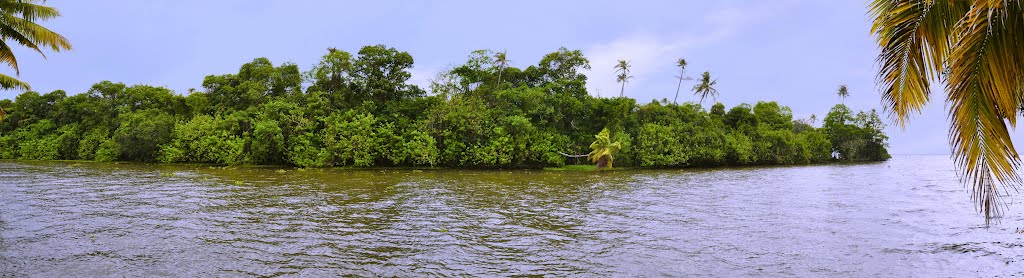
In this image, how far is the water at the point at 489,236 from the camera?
8195 millimetres

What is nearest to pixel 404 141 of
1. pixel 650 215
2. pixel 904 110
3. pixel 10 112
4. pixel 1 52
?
pixel 1 52

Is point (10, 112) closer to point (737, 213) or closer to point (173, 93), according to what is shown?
point (173, 93)

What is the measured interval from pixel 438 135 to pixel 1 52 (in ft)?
89.7

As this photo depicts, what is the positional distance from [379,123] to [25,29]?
2674 cm

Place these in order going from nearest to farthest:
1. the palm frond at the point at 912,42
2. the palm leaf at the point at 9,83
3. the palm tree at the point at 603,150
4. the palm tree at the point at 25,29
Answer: the palm frond at the point at 912,42
the palm tree at the point at 25,29
the palm leaf at the point at 9,83
the palm tree at the point at 603,150

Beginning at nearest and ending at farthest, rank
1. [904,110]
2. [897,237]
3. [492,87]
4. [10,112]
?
[904,110], [897,237], [492,87], [10,112]

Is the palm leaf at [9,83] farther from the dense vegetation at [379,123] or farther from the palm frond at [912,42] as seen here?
the palm frond at [912,42]

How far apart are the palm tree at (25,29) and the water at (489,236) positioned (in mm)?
5153

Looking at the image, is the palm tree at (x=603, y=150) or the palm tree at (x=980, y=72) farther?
the palm tree at (x=603, y=150)

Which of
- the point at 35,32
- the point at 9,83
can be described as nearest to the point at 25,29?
the point at 35,32

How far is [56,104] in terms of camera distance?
58844 mm

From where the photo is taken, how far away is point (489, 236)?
→ 10.8m

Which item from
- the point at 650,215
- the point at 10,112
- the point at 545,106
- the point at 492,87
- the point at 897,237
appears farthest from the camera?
the point at 10,112

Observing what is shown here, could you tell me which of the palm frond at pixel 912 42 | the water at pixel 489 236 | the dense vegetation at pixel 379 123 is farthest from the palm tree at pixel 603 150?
the palm frond at pixel 912 42
